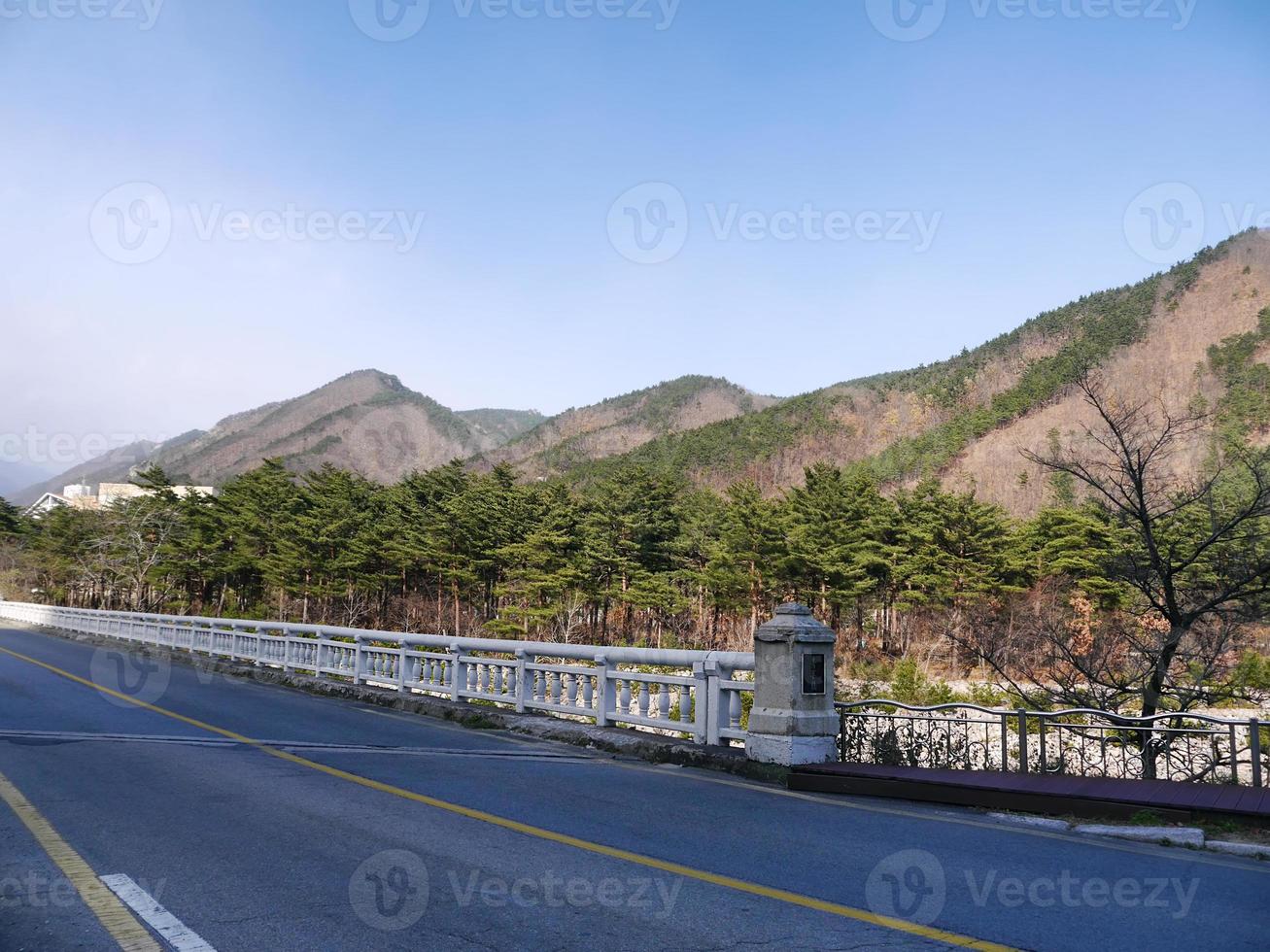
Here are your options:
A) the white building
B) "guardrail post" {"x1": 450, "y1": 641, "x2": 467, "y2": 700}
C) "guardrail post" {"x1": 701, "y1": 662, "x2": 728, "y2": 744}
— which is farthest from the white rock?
the white building

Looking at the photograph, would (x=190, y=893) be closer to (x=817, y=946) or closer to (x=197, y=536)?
(x=817, y=946)

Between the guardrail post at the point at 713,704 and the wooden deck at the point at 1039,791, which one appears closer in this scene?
the wooden deck at the point at 1039,791

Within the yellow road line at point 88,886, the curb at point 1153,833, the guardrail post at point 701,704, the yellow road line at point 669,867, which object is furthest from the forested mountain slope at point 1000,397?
the yellow road line at point 88,886

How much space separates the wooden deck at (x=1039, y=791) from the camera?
7359mm

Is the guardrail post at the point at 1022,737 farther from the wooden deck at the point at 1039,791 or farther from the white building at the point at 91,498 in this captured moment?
the white building at the point at 91,498

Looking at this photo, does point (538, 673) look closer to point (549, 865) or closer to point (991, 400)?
point (549, 865)

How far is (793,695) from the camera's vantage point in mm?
9578

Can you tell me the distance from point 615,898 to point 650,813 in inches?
95.9

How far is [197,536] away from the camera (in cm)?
7912

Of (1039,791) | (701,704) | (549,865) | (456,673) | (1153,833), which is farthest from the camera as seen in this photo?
(456,673)

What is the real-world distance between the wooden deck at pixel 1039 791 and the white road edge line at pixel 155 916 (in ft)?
19.0

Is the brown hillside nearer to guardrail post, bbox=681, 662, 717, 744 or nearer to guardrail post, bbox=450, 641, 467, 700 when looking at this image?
guardrail post, bbox=450, 641, 467, 700

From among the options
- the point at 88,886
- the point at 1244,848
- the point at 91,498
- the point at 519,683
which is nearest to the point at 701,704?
the point at 519,683

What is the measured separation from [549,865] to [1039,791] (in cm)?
439
